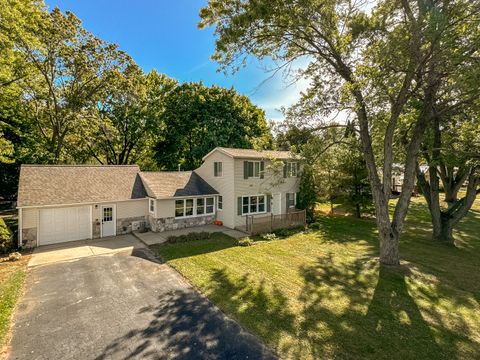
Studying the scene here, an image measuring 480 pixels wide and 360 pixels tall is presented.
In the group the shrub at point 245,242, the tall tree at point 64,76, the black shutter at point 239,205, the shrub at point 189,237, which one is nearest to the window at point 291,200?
the black shutter at point 239,205

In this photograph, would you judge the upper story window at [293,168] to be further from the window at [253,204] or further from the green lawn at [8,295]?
the green lawn at [8,295]

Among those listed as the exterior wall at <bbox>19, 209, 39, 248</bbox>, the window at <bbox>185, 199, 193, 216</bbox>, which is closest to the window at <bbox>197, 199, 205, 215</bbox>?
the window at <bbox>185, 199, 193, 216</bbox>

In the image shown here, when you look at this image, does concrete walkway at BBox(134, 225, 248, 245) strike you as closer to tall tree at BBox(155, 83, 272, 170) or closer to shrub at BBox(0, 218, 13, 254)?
shrub at BBox(0, 218, 13, 254)

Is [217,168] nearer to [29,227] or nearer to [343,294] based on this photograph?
[29,227]

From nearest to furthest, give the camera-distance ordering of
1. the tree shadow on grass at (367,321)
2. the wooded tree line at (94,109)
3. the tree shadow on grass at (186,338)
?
the tree shadow on grass at (186,338)
the tree shadow on grass at (367,321)
the wooded tree line at (94,109)

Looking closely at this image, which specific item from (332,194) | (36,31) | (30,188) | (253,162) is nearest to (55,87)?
(36,31)

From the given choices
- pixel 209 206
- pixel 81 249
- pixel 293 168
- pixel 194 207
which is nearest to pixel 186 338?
pixel 81 249

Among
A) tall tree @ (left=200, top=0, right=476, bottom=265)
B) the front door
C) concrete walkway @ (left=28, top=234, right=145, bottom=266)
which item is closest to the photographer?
tall tree @ (left=200, top=0, right=476, bottom=265)
